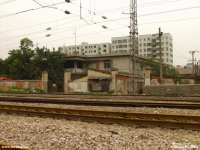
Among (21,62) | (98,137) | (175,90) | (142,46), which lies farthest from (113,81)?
(142,46)

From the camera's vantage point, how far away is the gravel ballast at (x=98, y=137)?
671 centimetres

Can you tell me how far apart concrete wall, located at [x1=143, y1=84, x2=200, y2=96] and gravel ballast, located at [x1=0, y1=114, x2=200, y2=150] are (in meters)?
20.8

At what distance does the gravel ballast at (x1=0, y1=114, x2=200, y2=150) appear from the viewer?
671cm

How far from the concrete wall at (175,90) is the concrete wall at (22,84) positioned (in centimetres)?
1617

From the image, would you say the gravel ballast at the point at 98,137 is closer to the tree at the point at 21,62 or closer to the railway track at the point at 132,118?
the railway track at the point at 132,118

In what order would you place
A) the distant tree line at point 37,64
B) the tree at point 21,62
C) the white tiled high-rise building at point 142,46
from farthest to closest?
1. the white tiled high-rise building at point 142,46
2. the tree at point 21,62
3. the distant tree line at point 37,64

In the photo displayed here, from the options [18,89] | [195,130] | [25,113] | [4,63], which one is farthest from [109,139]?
[4,63]

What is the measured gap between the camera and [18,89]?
134ft

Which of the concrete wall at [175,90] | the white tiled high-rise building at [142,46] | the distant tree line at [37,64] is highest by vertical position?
the white tiled high-rise building at [142,46]

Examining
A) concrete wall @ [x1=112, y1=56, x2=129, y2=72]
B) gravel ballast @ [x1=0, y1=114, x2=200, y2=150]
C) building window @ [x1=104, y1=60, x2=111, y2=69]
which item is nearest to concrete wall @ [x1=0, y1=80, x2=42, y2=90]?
concrete wall @ [x1=112, y1=56, x2=129, y2=72]

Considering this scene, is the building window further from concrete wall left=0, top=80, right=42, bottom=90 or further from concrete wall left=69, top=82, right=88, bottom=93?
concrete wall left=0, top=80, right=42, bottom=90

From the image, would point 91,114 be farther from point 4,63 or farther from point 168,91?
point 4,63

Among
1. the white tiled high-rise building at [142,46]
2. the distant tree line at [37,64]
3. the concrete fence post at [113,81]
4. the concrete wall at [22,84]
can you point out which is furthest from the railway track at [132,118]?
the white tiled high-rise building at [142,46]

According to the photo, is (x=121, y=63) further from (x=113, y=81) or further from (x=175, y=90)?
(x=175, y=90)
